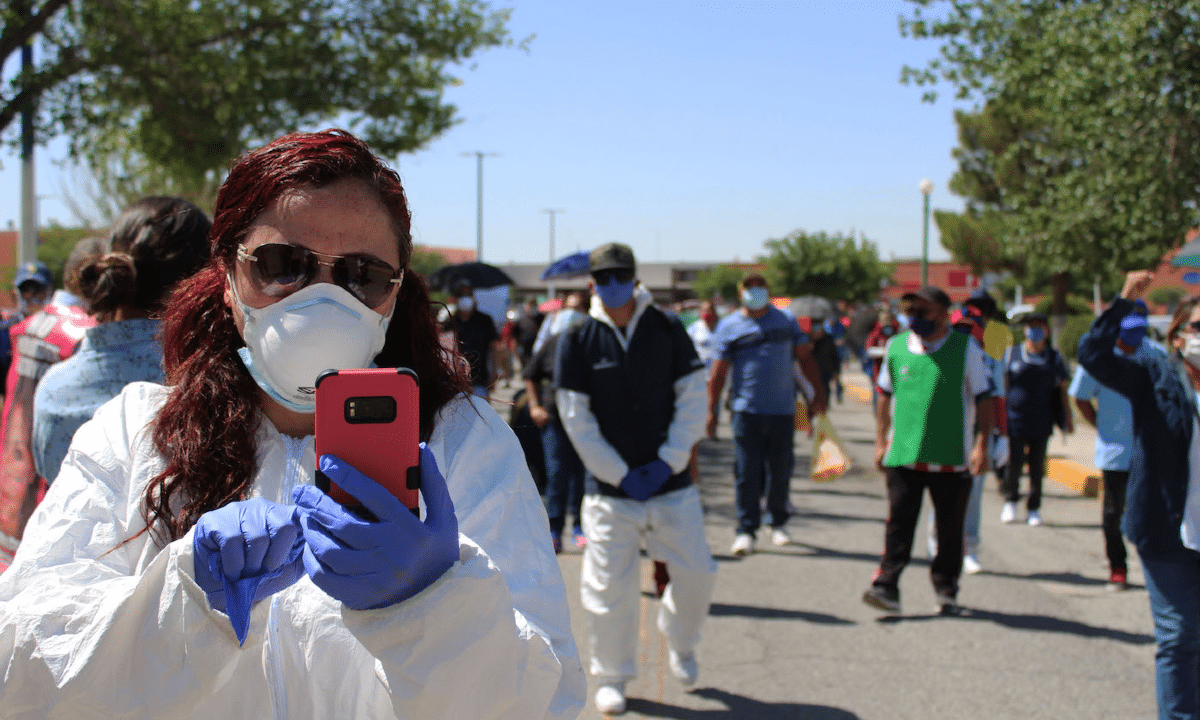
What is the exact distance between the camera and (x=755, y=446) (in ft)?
25.1

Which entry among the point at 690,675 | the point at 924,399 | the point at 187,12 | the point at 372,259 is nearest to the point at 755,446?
the point at 924,399

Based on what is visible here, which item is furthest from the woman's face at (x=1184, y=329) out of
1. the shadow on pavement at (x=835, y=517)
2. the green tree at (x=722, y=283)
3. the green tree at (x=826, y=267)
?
the green tree at (x=722, y=283)

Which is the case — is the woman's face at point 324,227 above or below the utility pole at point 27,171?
below

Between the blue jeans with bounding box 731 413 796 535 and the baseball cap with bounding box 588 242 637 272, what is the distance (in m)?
2.93

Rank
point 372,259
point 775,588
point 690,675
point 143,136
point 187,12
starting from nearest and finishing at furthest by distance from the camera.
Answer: point 372,259, point 690,675, point 775,588, point 187,12, point 143,136

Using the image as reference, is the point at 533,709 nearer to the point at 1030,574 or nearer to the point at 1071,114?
the point at 1030,574

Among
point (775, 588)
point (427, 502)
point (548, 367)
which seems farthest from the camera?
point (548, 367)

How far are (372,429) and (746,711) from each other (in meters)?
3.69

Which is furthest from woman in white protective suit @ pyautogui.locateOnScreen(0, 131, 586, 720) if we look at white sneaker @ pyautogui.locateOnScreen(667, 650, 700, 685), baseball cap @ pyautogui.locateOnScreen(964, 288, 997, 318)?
baseball cap @ pyautogui.locateOnScreen(964, 288, 997, 318)

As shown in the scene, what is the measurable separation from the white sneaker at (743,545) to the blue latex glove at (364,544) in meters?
6.49

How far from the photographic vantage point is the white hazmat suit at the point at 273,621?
4.07ft

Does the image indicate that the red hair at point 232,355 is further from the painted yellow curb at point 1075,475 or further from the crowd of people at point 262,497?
the painted yellow curb at point 1075,475

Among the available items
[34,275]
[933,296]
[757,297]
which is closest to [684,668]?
[933,296]

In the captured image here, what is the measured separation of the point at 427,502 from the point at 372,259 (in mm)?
559
